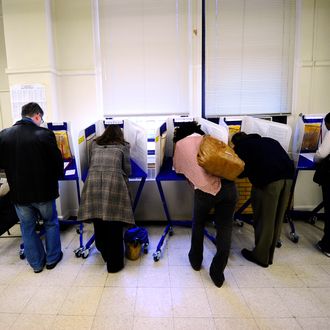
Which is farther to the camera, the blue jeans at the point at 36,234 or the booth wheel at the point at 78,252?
the booth wheel at the point at 78,252

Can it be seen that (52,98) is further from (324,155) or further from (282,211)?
(324,155)

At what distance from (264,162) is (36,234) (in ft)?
6.73

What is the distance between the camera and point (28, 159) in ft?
7.12

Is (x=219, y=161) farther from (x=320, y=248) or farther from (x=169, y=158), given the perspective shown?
(x=320, y=248)

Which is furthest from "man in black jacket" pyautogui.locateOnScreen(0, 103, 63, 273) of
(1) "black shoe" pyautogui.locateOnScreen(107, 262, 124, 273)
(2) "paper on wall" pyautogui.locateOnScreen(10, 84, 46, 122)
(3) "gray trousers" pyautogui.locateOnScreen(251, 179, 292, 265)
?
(3) "gray trousers" pyautogui.locateOnScreen(251, 179, 292, 265)

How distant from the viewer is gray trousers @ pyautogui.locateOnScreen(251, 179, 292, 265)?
2.24 m

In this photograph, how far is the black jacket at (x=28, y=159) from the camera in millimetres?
2164

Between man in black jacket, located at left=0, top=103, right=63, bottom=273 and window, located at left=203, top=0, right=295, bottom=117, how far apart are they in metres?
1.87

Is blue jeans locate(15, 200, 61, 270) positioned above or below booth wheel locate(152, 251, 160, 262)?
above

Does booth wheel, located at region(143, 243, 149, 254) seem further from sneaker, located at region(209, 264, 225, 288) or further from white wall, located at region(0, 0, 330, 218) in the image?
white wall, located at region(0, 0, 330, 218)

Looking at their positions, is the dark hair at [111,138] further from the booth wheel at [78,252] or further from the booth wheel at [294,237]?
the booth wheel at [294,237]

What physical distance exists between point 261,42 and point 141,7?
4.70 feet

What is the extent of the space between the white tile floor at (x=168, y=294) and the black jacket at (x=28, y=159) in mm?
731

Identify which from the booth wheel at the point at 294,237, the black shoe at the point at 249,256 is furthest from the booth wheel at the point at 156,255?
the booth wheel at the point at 294,237
